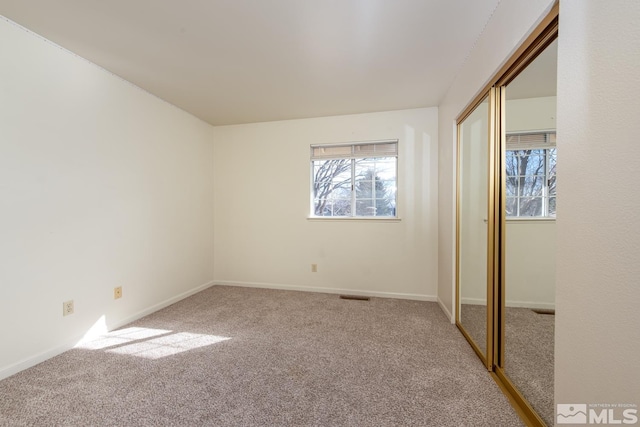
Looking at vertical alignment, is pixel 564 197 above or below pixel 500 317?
above

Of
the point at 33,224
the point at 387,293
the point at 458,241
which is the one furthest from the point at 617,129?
the point at 33,224

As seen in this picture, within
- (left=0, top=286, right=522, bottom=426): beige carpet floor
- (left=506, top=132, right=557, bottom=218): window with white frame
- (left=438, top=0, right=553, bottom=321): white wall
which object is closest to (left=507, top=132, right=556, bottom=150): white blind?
(left=506, top=132, right=557, bottom=218): window with white frame

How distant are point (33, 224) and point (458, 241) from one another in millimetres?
3560

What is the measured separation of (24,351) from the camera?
182cm

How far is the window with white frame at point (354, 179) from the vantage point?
3445mm

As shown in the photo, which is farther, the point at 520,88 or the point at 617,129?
the point at 520,88

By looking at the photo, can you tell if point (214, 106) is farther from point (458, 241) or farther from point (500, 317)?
point (500, 317)

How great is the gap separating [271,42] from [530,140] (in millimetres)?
1923

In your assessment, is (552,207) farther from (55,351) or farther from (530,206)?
(55,351)

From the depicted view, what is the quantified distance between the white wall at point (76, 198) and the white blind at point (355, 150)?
186 cm

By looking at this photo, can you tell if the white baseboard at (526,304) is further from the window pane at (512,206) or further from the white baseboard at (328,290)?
the white baseboard at (328,290)

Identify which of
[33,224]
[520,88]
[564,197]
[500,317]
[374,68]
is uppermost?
[374,68]

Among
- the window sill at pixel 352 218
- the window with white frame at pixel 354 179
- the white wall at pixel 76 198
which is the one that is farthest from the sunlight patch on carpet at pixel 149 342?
the window with white frame at pixel 354 179

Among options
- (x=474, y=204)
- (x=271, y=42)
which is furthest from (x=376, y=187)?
(x=271, y=42)
